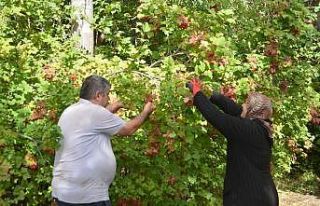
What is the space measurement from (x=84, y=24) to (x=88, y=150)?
364cm

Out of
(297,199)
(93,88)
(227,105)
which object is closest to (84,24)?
(227,105)

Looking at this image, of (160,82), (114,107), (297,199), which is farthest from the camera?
(297,199)

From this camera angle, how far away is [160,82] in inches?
211

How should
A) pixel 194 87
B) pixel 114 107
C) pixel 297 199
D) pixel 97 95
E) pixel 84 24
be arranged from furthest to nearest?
1. pixel 297 199
2. pixel 84 24
3. pixel 114 107
4. pixel 194 87
5. pixel 97 95

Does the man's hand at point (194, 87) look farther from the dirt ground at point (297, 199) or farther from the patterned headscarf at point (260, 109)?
the dirt ground at point (297, 199)

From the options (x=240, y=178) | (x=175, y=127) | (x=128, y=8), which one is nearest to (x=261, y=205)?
(x=240, y=178)

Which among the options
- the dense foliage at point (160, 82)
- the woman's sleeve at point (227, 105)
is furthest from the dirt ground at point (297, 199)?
the woman's sleeve at point (227, 105)

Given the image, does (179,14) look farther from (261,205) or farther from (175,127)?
(261,205)

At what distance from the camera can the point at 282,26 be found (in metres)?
6.50

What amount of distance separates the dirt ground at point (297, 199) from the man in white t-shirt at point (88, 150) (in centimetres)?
663

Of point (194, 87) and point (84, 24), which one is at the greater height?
point (84, 24)

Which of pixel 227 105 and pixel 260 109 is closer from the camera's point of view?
pixel 260 109

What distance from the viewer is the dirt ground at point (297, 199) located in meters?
10.2

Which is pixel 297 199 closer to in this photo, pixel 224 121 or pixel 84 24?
pixel 84 24
